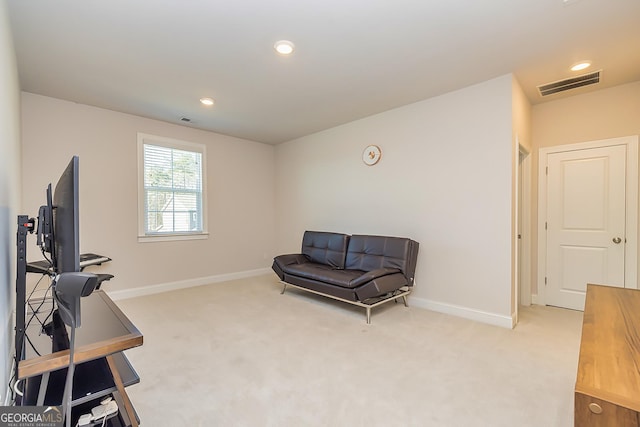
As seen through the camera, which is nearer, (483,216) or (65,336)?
(65,336)

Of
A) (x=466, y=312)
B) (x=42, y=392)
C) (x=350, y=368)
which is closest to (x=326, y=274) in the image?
(x=350, y=368)

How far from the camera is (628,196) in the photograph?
3090mm

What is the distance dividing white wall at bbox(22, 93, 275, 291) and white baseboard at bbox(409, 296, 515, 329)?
3.09 metres

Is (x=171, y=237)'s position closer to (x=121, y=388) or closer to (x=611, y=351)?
(x=121, y=388)

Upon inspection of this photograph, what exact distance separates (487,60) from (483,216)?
4.86ft

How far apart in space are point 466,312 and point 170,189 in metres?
4.28

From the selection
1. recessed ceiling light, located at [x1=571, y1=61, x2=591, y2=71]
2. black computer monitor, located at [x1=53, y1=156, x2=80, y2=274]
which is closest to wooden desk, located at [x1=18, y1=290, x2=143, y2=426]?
black computer monitor, located at [x1=53, y1=156, x2=80, y2=274]

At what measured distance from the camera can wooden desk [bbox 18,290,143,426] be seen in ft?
3.49

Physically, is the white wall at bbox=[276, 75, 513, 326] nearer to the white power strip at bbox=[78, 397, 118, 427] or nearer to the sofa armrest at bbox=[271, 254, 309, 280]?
the sofa armrest at bbox=[271, 254, 309, 280]

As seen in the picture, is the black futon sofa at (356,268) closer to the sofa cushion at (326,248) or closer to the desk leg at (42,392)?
the sofa cushion at (326,248)

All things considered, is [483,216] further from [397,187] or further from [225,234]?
[225,234]

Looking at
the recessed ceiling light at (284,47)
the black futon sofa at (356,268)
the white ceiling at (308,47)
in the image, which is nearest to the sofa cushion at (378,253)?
the black futon sofa at (356,268)

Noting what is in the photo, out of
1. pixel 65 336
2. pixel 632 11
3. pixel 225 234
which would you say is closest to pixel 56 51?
pixel 65 336

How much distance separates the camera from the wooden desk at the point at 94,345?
1.06m
